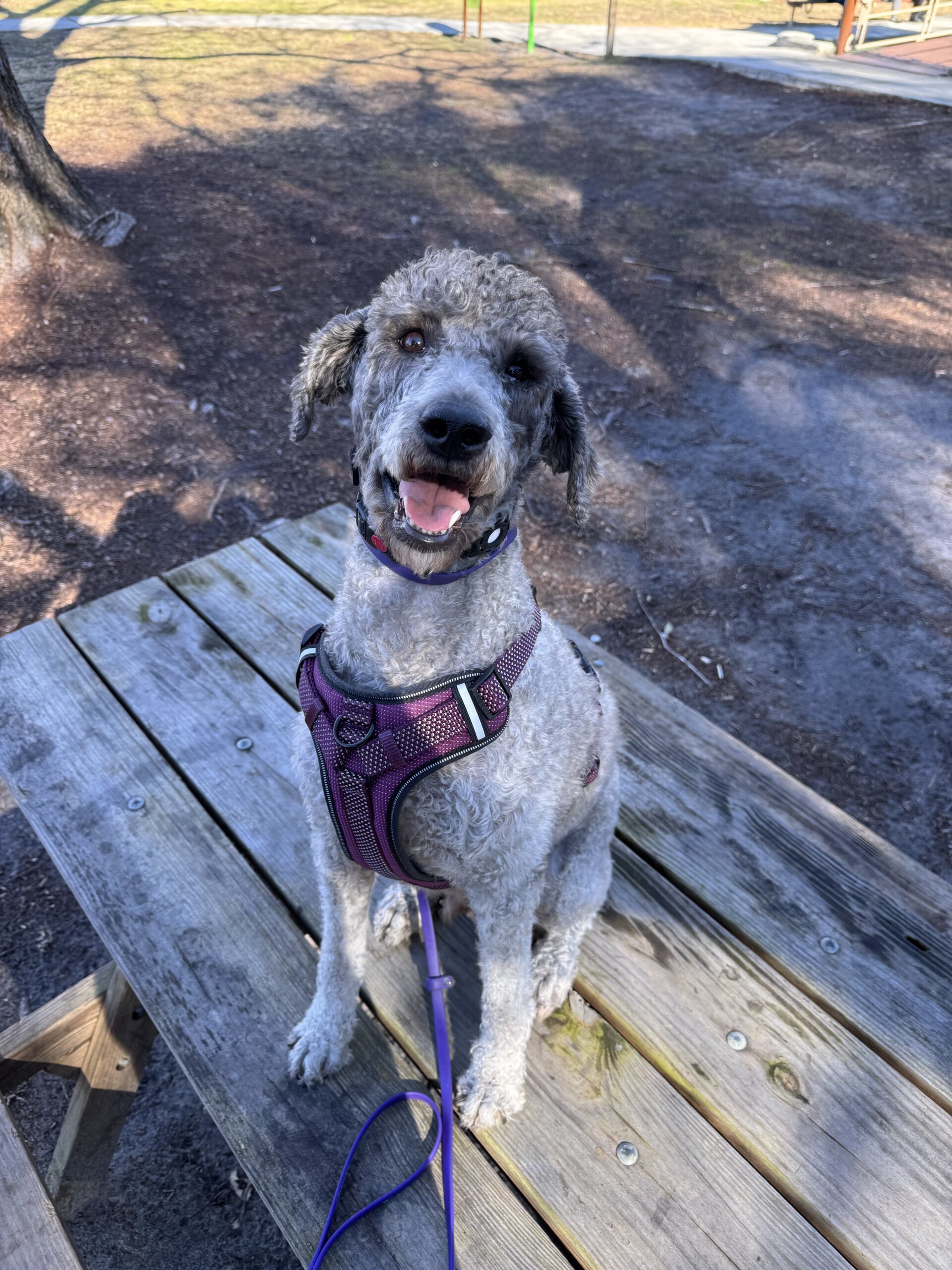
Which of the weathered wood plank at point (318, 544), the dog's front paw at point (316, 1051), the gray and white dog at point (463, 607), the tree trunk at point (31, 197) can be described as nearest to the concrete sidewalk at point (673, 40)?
the tree trunk at point (31, 197)

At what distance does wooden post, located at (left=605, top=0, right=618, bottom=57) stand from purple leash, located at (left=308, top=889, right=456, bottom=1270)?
61.8 feet

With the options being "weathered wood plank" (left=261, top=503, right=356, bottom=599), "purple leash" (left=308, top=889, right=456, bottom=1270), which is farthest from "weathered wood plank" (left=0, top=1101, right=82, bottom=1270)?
"weathered wood plank" (left=261, top=503, right=356, bottom=599)

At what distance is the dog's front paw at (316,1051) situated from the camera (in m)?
2.15

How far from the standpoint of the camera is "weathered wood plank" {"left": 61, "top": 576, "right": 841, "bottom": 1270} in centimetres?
193

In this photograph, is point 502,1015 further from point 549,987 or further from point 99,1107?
point 99,1107

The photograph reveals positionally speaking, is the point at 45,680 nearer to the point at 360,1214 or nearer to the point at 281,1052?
the point at 281,1052

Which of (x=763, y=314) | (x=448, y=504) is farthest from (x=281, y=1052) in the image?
(x=763, y=314)

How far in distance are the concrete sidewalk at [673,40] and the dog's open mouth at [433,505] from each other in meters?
15.8

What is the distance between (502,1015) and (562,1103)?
29cm

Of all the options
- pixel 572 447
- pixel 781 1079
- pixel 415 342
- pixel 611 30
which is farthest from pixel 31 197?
pixel 611 30

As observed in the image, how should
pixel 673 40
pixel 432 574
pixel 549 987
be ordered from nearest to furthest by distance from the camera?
pixel 432 574 → pixel 549 987 → pixel 673 40

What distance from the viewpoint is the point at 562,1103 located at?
7.06 feet

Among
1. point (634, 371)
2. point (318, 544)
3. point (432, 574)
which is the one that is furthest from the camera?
point (634, 371)

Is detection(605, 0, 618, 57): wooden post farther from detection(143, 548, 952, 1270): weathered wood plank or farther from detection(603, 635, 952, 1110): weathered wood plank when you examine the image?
detection(143, 548, 952, 1270): weathered wood plank
